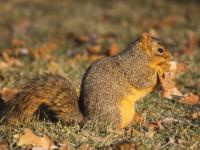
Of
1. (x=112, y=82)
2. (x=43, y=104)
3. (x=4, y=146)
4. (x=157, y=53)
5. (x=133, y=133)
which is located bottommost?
(x=4, y=146)

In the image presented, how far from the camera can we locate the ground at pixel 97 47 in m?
3.74

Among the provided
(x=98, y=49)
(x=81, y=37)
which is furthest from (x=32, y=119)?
(x=81, y=37)

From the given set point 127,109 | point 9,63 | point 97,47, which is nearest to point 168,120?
point 127,109

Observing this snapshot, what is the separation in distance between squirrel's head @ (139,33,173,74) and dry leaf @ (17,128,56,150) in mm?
1194

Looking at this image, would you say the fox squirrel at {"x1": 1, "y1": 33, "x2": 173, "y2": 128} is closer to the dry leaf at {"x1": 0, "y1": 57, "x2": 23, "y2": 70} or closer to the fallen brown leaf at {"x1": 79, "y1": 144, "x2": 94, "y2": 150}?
the fallen brown leaf at {"x1": 79, "y1": 144, "x2": 94, "y2": 150}

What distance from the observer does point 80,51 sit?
6.88 meters

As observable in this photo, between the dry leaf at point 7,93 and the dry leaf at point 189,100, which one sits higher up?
the dry leaf at point 189,100

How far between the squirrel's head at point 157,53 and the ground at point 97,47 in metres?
0.41

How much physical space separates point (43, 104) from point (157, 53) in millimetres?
1026

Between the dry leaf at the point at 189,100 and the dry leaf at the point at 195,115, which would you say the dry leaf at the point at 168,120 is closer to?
the dry leaf at the point at 195,115

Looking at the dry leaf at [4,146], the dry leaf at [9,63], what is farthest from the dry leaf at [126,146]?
the dry leaf at [9,63]

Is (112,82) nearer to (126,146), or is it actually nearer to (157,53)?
(157,53)

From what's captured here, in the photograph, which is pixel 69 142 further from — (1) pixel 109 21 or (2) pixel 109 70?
(1) pixel 109 21

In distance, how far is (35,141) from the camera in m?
3.49
